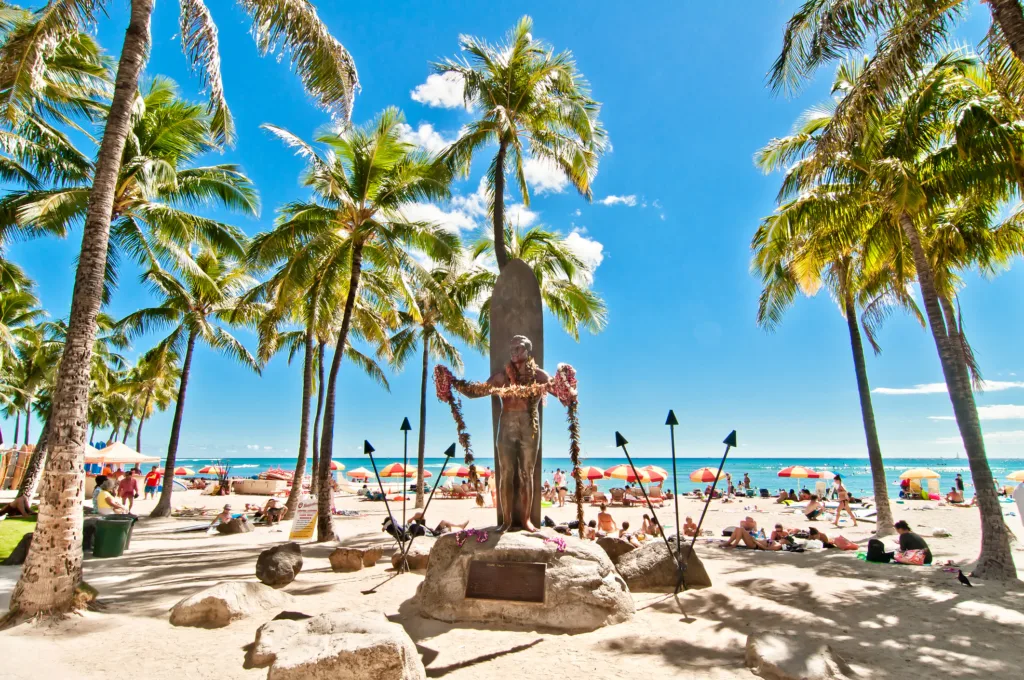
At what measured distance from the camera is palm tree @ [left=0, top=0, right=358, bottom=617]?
6.09 m

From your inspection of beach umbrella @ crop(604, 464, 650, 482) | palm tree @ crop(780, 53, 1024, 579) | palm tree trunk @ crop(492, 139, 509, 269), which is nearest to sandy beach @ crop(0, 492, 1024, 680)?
palm tree @ crop(780, 53, 1024, 579)

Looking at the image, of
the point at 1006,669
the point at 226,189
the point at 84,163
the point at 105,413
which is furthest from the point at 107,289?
the point at 105,413

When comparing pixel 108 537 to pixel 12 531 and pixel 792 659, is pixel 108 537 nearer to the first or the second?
pixel 12 531

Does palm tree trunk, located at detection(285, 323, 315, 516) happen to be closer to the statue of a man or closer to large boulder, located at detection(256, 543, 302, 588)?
large boulder, located at detection(256, 543, 302, 588)

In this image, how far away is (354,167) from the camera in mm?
13430

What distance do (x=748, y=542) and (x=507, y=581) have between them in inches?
363

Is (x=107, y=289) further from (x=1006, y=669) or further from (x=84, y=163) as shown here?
(x=1006, y=669)

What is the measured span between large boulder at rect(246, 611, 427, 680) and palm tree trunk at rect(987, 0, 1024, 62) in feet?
32.2

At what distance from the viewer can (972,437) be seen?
9.40m

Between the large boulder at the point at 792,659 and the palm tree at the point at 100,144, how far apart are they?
7423mm

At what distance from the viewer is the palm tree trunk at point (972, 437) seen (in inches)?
341

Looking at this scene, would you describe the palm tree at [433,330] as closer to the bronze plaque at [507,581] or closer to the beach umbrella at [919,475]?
the bronze plaque at [507,581]

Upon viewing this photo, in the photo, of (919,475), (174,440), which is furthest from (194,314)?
(919,475)

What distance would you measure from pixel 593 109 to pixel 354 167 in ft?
19.8
